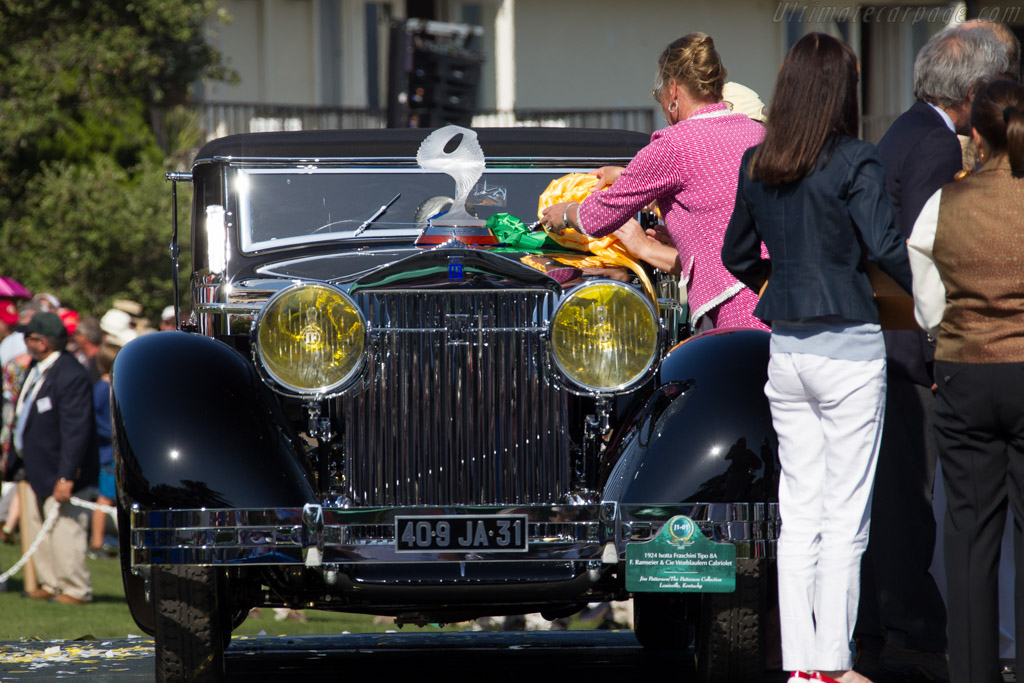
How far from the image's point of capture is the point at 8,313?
12.1 m

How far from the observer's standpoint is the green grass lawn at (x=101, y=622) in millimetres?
7445

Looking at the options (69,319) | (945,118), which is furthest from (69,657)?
(69,319)

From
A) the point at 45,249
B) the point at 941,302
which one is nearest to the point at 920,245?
the point at 941,302

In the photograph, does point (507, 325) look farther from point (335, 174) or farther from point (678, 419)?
point (335, 174)

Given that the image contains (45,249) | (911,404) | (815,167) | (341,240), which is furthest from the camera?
(45,249)

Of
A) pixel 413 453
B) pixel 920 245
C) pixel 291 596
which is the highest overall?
pixel 920 245

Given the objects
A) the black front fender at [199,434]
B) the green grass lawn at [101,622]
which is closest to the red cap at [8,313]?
the green grass lawn at [101,622]

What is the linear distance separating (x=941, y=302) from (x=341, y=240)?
233 cm

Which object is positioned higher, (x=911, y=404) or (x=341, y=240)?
(x=341, y=240)

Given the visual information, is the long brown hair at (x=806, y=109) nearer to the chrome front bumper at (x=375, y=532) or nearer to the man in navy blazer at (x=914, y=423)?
the man in navy blazer at (x=914, y=423)

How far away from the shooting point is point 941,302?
3555 mm

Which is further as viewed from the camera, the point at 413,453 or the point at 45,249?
the point at 45,249

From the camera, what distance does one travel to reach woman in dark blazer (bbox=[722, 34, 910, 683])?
3.49 metres

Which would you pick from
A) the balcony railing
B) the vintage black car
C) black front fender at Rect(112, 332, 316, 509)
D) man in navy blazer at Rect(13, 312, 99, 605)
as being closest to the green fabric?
the vintage black car
